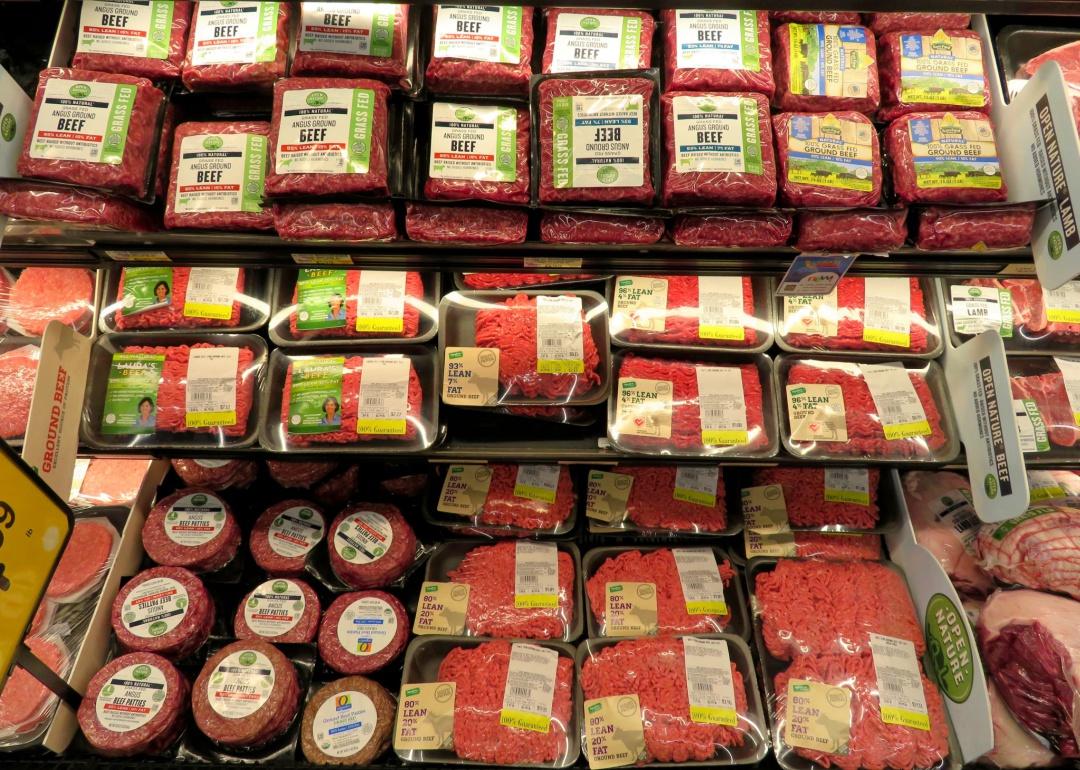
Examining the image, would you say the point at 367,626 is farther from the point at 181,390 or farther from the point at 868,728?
the point at 868,728

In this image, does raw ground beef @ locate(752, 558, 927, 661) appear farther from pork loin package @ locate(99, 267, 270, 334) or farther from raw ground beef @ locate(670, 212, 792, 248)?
pork loin package @ locate(99, 267, 270, 334)

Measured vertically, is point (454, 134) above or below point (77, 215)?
above

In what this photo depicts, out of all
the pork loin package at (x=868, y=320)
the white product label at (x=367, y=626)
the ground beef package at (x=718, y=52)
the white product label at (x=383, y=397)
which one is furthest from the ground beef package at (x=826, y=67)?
the white product label at (x=367, y=626)

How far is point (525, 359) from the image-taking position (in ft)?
6.86

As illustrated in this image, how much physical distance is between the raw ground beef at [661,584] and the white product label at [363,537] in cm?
70

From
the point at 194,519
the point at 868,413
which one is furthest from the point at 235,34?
the point at 868,413

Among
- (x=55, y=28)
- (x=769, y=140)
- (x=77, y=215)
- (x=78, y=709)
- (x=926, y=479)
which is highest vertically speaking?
(x=55, y=28)

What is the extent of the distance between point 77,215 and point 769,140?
1640mm

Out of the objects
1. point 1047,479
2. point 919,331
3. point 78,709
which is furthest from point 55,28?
point 1047,479

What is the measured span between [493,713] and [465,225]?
1.39 metres

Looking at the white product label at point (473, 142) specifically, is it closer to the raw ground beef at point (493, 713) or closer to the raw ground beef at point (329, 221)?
the raw ground beef at point (329, 221)

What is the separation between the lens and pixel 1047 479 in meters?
2.32

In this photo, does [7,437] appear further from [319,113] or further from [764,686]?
[764,686]

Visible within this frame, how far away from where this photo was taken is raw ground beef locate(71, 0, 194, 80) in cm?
175
